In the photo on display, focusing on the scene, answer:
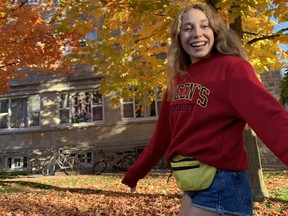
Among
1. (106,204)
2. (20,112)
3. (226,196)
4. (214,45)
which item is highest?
(20,112)

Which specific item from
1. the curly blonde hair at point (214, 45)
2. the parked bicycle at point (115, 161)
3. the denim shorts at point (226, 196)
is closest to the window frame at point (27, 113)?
the parked bicycle at point (115, 161)

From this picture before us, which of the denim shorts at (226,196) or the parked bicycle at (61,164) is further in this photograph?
the parked bicycle at (61,164)

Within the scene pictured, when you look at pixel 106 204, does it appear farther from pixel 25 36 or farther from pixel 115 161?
pixel 115 161

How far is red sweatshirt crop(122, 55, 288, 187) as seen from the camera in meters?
1.32

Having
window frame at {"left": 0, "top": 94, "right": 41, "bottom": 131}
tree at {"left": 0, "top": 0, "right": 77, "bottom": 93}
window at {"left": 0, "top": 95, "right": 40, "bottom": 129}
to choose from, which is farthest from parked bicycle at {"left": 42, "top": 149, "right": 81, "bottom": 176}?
tree at {"left": 0, "top": 0, "right": 77, "bottom": 93}

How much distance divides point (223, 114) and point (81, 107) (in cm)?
1696

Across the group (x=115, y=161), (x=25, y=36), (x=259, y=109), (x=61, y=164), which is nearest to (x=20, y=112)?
(x=61, y=164)

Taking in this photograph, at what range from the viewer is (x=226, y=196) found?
4.75 ft

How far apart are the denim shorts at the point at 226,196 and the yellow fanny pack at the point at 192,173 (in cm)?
3

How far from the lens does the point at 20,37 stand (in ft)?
32.9

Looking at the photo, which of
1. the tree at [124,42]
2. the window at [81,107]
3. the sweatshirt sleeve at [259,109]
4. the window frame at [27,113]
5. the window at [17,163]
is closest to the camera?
the sweatshirt sleeve at [259,109]

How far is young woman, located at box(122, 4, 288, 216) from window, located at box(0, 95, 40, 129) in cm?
1774

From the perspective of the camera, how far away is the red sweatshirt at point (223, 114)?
51.9 inches

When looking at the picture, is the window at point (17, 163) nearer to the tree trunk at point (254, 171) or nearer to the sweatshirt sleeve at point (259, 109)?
the tree trunk at point (254, 171)
